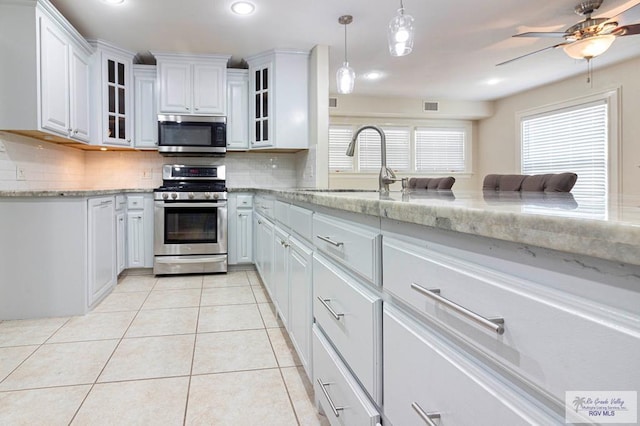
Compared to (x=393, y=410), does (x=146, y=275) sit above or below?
below

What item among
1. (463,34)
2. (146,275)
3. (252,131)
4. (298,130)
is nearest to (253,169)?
(252,131)

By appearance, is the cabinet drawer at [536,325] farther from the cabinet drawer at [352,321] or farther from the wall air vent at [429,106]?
the wall air vent at [429,106]

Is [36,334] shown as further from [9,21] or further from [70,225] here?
[9,21]

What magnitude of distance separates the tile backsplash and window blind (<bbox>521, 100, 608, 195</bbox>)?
151 inches

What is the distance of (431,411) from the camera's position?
0.68m

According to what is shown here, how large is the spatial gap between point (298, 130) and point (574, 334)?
4096 millimetres

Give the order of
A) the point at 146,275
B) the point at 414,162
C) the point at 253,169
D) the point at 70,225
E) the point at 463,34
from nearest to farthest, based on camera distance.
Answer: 1. the point at 70,225
2. the point at 463,34
3. the point at 146,275
4. the point at 253,169
5. the point at 414,162

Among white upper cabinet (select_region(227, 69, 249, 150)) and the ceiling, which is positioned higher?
the ceiling

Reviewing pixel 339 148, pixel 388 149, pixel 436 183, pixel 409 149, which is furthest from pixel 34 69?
pixel 409 149

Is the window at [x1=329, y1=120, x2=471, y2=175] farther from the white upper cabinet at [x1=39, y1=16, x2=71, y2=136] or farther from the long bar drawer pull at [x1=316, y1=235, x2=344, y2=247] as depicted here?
the long bar drawer pull at [x1=316, y1=235, x2=344, y2=247]

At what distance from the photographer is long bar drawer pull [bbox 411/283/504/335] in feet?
1.67

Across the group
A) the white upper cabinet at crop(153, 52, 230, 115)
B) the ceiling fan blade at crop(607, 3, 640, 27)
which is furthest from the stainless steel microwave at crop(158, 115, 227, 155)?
the ceiling fan blade at crop(607, 3, 640, 27)

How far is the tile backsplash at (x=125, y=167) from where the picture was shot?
3.29 m

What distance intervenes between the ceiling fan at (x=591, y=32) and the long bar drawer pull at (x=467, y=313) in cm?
281
